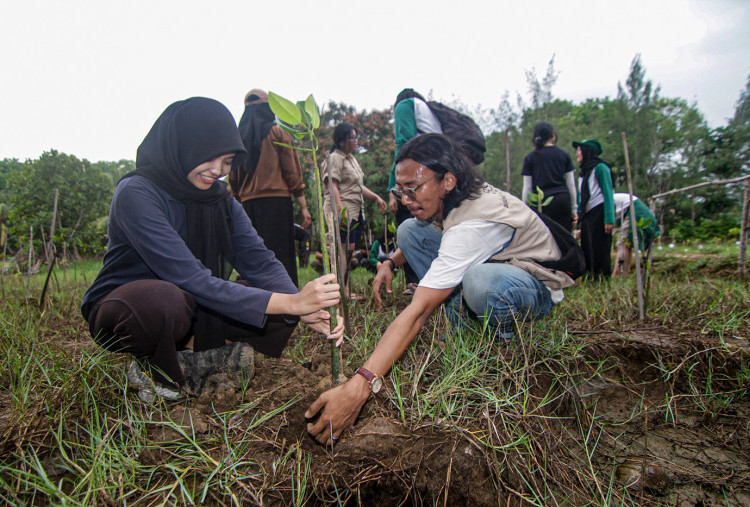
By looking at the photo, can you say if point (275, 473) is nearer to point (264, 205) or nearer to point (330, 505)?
point (330, 505)

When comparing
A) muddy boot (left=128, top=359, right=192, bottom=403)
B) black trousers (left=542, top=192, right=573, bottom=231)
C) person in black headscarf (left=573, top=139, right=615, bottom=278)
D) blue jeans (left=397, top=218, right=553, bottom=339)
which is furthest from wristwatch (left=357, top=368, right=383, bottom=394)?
person in black headscarf (left=573, top=139, right=615, bottom=278)

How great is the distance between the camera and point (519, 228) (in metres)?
1.77

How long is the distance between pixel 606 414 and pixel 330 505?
1157 millimetres

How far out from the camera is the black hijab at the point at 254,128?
2701 millimetres

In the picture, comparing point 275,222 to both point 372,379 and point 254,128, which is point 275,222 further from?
point 372,379

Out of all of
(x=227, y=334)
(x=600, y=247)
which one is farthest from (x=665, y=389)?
(x=600, y=247)

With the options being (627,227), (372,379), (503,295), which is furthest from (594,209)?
(372,379)

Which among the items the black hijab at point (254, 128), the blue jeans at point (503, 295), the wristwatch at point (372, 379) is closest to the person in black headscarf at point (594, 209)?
the blue jeans at point (503, 295)

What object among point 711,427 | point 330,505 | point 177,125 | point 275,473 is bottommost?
point 711,427

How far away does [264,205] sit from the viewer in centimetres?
280

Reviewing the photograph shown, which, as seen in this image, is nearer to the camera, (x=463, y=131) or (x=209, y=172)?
(x=209, y=172)

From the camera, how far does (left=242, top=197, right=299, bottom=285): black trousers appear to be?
9.19ft

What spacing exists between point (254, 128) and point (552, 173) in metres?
2.70

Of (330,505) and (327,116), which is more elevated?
(327,116)
